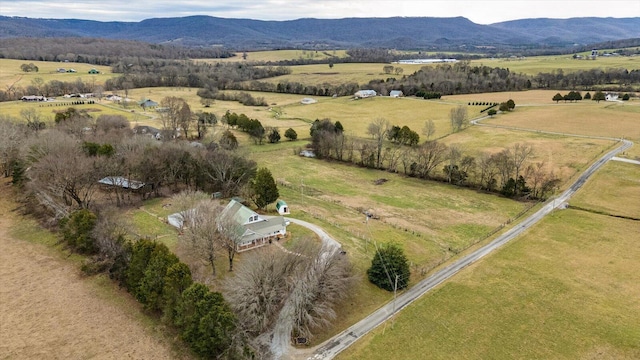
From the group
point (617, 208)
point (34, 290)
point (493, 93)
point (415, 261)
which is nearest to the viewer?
point (34, 290)

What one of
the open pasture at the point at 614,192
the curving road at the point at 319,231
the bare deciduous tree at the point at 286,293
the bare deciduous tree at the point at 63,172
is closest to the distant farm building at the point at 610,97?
the open pasture at the point at 614,192

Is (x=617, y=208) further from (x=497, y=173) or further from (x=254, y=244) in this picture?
(x=254, y=244)

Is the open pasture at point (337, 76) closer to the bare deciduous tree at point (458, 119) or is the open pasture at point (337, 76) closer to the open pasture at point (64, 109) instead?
the bare deciduous tree at point (458, 119)

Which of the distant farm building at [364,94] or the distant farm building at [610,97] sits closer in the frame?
the distant farm building at [610,97]

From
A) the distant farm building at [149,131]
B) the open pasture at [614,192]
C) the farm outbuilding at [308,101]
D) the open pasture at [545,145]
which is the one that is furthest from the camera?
the farm outbuilding at [308,101]

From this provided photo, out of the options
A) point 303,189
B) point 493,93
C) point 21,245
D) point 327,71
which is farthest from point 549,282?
point 327,71

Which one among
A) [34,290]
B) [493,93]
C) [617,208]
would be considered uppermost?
[493,93]
